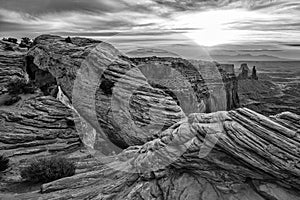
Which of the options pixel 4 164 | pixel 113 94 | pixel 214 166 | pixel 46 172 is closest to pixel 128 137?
pixel 113 94

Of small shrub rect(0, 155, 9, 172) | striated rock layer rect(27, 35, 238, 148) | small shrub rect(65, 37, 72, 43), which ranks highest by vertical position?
small shrub rect(65, 37, 72, 43)

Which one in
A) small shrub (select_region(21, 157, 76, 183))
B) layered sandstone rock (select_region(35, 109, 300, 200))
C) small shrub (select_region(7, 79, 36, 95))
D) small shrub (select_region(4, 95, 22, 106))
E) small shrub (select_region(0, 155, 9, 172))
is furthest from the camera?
small shrub (select_region(7, 79, 36, 95))

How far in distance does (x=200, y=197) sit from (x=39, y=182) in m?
10.5

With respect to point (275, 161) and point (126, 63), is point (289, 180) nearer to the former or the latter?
point (275, 161)

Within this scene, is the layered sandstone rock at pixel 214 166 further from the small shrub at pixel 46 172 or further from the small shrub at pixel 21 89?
the small shrub at pixel 21 89

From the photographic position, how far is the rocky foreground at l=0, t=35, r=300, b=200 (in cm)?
1173

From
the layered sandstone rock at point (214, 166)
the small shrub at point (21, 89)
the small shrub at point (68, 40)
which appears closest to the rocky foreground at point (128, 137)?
the layered sandstone rock at point (214, 166)

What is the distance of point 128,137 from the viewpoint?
23516mm

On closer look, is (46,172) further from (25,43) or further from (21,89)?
(25,43)

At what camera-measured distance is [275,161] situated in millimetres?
11117

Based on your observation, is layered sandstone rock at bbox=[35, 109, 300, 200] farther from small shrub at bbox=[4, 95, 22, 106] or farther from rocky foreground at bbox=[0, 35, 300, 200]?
small shrub at bbox=[4, 95, 22, 106]

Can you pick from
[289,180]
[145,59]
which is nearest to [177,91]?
[145,59]

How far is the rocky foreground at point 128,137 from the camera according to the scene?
11.7 m

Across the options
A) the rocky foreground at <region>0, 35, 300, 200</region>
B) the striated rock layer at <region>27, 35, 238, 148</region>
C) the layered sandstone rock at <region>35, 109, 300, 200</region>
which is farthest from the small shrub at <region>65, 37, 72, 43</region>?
the layered sandstone rock at <region>35, 109, 300, 200</region>
